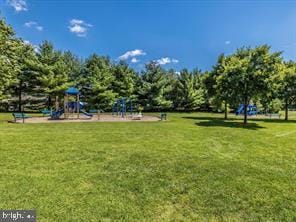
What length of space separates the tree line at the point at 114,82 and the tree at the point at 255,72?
7 centimetres

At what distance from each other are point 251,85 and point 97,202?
1615 cm

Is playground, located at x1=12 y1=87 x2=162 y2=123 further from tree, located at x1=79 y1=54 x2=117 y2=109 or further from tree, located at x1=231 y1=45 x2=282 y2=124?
tree, located at x1=79 y1=54 x2=117 y2=109

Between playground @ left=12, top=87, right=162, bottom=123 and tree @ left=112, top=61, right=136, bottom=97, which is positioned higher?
tree @ left=112, top=61, right=136, bottom=97

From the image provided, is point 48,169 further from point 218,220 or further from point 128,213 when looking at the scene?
point 218,220

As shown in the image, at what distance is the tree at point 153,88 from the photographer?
4244 centimetres

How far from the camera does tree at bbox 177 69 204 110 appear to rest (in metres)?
45.6

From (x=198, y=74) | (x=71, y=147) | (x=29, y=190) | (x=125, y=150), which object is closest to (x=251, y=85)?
(x=125, y=150)

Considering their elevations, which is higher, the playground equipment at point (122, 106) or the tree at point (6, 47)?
the tree at point (6, 47)

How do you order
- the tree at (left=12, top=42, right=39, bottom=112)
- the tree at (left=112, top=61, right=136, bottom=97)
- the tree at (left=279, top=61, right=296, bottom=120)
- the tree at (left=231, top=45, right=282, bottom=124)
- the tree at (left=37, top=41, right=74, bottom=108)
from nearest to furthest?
the tree at (left=231, top=45, right=282, bottom=124) → the tree at (left=279, top=61, right=296, bottom=120) → the tree at (left=37, top=41, right=74, bottom=108) → the tree at (left=12, top=42, right=39, bottom=112) → the tree at (left=112, top=61, right=136, bottom=97)

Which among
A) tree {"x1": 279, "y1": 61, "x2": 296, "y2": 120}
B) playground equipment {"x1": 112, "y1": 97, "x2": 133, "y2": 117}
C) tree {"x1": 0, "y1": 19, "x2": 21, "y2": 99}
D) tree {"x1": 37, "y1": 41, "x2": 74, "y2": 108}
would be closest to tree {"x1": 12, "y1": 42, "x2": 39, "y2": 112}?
tree {"x1": 37, "y1": 41, "x2": 74, "y2": 108}

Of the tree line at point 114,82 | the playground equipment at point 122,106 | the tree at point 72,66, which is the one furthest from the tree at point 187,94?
the tree at point 72,66

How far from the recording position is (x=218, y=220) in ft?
15.5

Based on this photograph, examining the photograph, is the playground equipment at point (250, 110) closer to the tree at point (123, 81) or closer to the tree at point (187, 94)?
the tree at point (187, 94)

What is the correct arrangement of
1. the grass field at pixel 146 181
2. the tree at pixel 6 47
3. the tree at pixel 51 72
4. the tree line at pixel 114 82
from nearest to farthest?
the grass field at pixel 146 181 → the tree line at pixel 114 82 → the tree at pixel 6 47 → the tree at pixel 51 72
